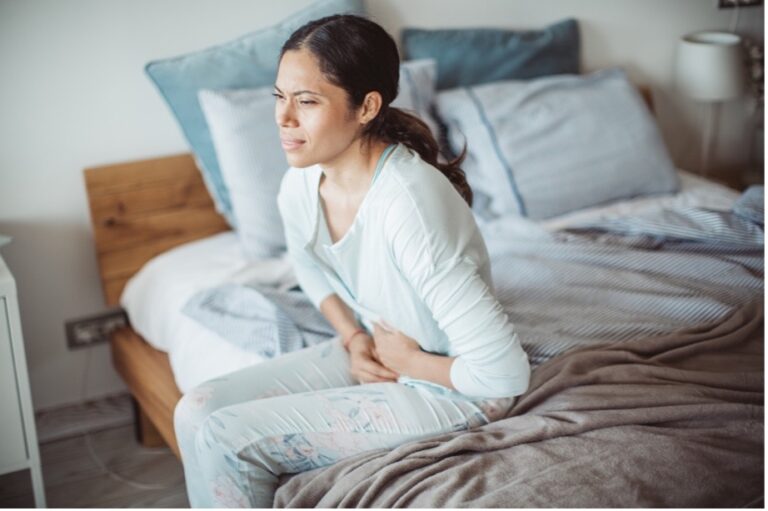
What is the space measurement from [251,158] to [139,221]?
354 millimetres

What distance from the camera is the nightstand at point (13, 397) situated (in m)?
1.73

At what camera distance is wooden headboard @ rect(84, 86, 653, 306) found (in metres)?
2.22

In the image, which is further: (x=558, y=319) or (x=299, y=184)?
(x=558, y=319)

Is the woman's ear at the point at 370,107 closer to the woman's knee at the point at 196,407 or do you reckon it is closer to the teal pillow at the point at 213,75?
the woman's knee at the point at 196,407

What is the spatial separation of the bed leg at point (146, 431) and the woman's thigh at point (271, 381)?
791mm

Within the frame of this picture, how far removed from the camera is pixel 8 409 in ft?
5.86

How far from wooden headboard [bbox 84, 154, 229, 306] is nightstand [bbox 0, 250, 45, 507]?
43cm

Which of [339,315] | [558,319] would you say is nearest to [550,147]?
[558,319]

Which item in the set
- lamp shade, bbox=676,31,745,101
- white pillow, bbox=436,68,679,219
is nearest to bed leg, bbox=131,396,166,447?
white pillow, bbox=436,68,679,219

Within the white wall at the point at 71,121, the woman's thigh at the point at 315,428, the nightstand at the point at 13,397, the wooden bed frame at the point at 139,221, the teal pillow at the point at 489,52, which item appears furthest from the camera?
the teal pillow at the point at 489,52

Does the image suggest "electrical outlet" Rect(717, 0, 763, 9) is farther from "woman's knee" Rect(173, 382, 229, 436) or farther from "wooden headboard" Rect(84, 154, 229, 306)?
"woman's knee" Rect(173, 382, 229, 436)

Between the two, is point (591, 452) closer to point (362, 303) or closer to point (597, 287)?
point (362, 303)

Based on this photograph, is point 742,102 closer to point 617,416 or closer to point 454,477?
point 617,416

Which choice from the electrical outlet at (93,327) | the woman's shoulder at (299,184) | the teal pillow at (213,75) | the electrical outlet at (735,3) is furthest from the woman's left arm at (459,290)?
the electrical outlet at (735,3)
